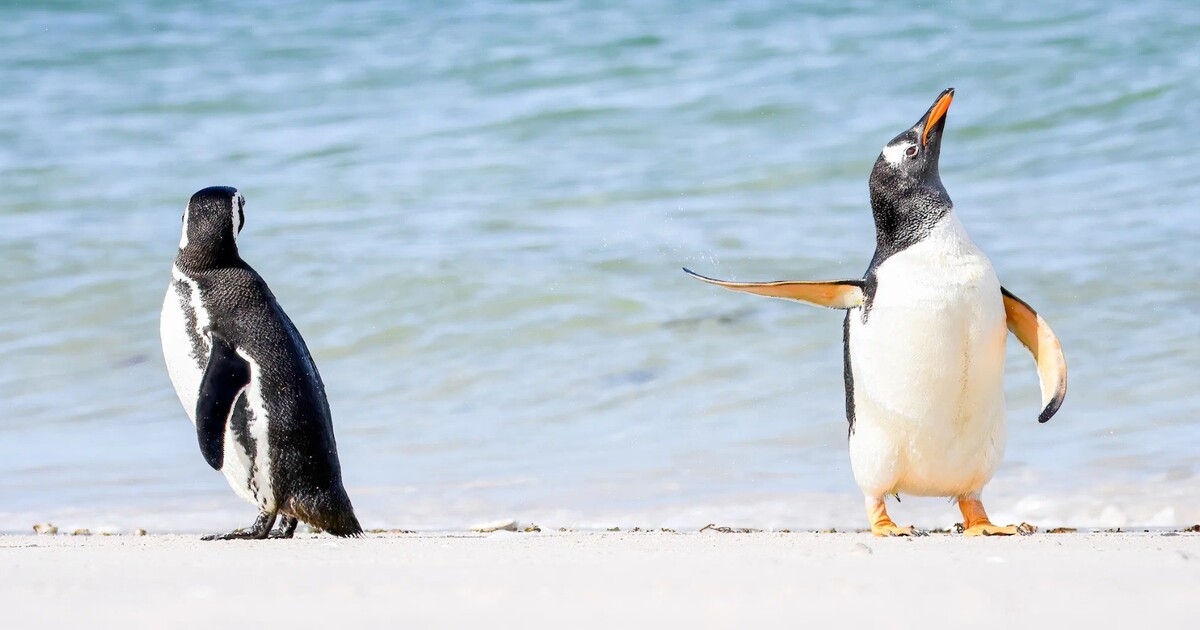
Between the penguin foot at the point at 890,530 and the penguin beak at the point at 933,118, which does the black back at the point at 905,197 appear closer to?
the penguin beak at the point at 933,118

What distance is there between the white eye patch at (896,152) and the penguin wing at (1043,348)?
414 mm

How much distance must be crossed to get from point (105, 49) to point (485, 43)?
3.15 meters

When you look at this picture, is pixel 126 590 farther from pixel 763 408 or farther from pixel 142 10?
pixel 142 10

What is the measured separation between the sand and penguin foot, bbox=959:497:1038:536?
1.31ft

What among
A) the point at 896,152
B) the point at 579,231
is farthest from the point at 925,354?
the point at 579,231

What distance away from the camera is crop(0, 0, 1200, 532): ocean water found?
5273mm

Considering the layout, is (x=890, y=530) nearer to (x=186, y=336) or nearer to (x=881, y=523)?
(x=881, y=523)

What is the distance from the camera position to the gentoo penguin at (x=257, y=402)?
4125 millimetres

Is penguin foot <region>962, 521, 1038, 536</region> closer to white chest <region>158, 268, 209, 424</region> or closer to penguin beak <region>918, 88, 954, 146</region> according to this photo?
Result: penguin beak <region>918, 88, 954, 146</region>

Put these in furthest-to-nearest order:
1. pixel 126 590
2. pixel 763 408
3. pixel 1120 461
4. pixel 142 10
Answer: pixel 142 10 → pixel 763 408 → pixel 1120 461 → pixel 126 590

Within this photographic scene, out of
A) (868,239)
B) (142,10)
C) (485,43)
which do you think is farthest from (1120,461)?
(142,10)

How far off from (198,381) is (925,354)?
1840 mm

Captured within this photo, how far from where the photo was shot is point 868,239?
8039 mm

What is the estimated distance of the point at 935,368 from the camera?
3947 millimetres
